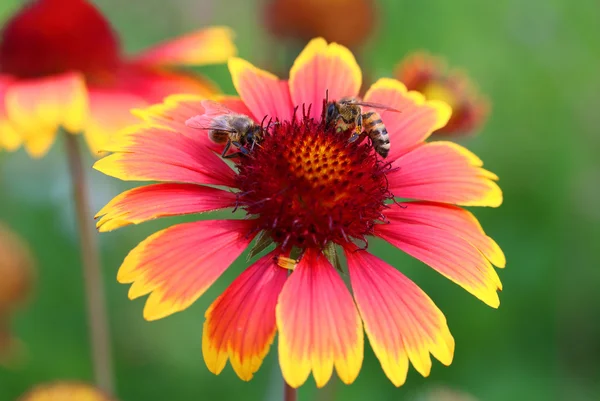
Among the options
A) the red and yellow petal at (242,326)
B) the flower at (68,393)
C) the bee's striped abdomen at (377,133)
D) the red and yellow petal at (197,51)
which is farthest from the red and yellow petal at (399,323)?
the red and yellow petal at (197,51)

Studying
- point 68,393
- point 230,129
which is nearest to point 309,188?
point 230,129

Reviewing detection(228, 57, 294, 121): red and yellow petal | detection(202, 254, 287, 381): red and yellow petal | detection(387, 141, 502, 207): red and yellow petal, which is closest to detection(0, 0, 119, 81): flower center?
detection(228, 57, 294, 121): red and yellow petal

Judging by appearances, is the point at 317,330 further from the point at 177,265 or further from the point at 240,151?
the point at 240,151

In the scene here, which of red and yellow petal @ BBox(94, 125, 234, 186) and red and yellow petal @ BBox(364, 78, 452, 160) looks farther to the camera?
red and yellow petal @ BBox(364, 78, 452, 160)

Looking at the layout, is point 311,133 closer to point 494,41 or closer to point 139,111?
point 139,111

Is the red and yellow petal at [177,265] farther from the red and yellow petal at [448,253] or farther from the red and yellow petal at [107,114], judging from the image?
the red and yellow petal at [107,114]

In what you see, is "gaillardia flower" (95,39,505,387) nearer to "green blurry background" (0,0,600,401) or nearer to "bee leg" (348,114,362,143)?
"bee leg" (348,114,362,143)

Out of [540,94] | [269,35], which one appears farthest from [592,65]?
[269,35]
